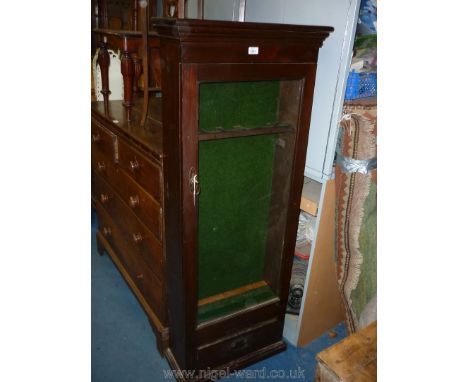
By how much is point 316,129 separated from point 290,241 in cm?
50

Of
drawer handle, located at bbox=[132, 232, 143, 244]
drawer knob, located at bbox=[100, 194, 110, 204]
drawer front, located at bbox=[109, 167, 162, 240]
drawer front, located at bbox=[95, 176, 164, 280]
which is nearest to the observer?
drawer front, located at bbox=[109, 167, 162, 240]

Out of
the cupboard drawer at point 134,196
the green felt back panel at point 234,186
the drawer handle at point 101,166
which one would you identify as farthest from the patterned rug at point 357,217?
the drawer handle at point 101,166

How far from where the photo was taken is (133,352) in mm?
1939

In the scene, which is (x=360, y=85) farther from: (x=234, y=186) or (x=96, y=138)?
(x=96, y=138)

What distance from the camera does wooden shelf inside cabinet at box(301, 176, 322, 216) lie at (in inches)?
69.2

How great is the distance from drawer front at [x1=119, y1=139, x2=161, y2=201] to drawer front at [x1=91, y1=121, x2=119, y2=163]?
0.07m

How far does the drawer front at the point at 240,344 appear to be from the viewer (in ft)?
5.64

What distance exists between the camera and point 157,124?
1935mm

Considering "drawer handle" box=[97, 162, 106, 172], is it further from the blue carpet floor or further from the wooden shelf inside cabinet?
the wooden shelf inside cabinet

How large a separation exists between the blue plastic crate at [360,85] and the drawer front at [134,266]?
115 cm

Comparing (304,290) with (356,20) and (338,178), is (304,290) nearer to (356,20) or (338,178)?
(338,178)

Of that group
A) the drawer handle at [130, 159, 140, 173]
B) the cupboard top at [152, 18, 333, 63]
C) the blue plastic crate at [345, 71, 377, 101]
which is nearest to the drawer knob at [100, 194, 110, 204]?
the drawer handle at [130, 159, 140, 173]
